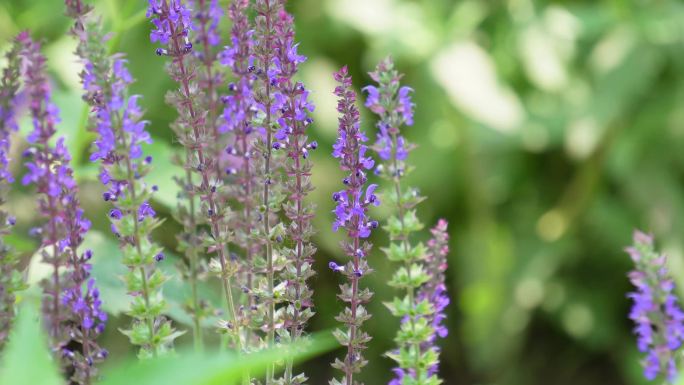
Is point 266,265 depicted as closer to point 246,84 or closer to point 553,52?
point 246,84

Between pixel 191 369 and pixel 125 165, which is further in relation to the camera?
pixel 125 165

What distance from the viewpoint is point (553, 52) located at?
312 centimetres

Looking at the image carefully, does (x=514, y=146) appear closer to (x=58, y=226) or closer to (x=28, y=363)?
(x=58, y=226)

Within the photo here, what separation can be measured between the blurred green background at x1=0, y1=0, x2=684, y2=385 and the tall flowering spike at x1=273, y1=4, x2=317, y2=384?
1.93m

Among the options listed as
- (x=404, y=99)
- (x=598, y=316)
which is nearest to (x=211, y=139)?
(x=404, y=99)

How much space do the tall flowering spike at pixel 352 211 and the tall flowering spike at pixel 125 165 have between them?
0.21 m

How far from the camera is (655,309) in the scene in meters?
1.20

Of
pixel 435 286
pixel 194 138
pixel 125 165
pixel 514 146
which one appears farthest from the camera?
pixel 514 146

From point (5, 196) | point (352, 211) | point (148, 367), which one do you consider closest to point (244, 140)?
point (352, 211)

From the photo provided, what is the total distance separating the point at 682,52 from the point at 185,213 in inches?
101

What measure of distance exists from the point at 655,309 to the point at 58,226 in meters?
0.74

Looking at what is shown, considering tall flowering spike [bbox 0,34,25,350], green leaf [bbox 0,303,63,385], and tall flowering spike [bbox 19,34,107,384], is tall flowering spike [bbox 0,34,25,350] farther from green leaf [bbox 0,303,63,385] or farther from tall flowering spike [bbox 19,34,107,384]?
green leaf [bbox 0,303,63,385]

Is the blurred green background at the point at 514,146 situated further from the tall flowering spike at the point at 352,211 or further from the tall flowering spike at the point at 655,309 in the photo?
the tall flowering spike at the point at 352,211

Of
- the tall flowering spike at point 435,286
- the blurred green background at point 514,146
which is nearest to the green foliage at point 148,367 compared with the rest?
the tall flowering spike at point 435,286
